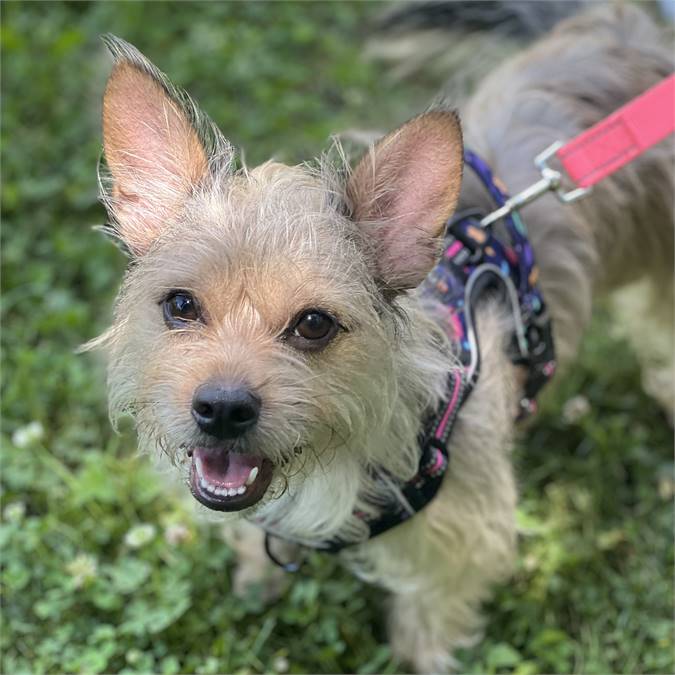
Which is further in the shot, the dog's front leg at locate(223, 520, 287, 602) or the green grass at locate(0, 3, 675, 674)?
the dog's front leg at locate(223, 520, 287, 602)

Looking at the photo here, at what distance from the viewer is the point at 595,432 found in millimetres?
3512

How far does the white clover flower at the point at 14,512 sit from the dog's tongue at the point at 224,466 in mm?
1237

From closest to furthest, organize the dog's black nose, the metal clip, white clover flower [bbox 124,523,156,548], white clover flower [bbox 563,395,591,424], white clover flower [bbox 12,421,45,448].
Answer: the dog's black nose
the metal clip
white clover flower [bbox 124,523,156,548]
white clover flower [bbox 12,421,45,448]
white clover flower [bbox 563,395,591,424]

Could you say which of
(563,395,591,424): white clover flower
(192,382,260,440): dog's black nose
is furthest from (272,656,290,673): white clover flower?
(563,395,591,424): white clover flower

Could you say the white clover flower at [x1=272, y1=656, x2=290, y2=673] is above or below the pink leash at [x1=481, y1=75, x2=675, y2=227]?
below

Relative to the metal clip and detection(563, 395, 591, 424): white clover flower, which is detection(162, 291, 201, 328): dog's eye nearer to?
the metal clip

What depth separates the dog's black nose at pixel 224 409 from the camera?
1.73 m

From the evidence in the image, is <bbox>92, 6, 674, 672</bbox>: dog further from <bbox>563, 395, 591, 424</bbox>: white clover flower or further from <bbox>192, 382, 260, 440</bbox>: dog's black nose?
<bbox>563, 395, 591, 424</bbox>: white clover flower

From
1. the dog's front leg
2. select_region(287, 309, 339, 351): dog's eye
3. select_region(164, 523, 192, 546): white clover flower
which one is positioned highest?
select_region(287, 309, 339, 351): dog's eye

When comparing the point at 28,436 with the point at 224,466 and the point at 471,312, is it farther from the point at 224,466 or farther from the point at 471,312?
the point at 471,312

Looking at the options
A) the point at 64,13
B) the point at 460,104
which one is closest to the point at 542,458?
the point at 460,104

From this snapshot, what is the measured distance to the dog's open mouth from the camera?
6.11 ft

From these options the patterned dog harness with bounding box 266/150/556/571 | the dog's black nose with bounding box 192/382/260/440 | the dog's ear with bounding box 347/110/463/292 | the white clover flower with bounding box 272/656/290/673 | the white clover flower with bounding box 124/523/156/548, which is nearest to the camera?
the dog's black nose with bounding box 192/382/260/440

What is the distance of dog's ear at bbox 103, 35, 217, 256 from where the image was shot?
1.90 m
